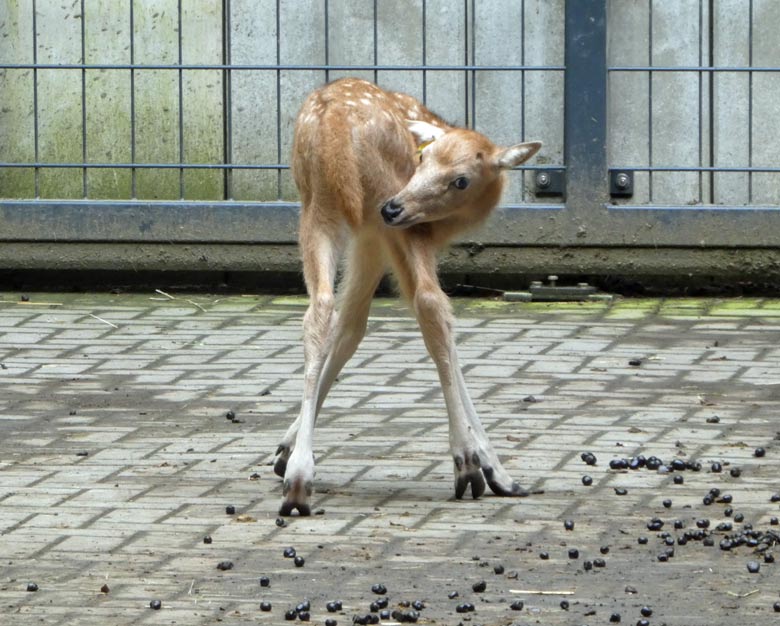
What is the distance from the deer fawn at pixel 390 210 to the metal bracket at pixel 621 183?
13.7 ft

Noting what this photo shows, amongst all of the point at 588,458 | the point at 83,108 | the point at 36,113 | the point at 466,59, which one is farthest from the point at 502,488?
the point at 36,113

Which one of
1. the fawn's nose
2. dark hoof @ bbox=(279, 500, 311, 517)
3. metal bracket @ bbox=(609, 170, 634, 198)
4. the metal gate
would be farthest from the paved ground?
the fawn's nose

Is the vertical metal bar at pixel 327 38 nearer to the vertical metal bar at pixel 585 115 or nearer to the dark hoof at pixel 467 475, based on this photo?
the vertical metal bar at pixel 585 115

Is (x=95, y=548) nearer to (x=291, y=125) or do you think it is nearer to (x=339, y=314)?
(x=339, y=314)

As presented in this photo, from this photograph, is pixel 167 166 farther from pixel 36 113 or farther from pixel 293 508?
pixel 293 508

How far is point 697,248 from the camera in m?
10.7

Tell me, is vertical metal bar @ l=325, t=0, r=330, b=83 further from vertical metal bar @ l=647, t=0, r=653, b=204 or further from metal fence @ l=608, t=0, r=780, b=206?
vertical metal bar @ l=647, t=0, r=653, b=204

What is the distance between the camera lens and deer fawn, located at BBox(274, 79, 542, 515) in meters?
6.32

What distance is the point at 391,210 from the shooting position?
6309 millimetres

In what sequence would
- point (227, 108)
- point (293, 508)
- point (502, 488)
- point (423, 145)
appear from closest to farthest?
point (293, 508) → point (502, 488) → point (423, 145) → point (227, 108)

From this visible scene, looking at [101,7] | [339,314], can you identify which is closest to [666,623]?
[339,314]

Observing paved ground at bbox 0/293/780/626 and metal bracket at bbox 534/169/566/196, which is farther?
metal bracket at bbox 534/169/566/196

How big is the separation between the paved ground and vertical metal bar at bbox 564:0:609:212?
67cm

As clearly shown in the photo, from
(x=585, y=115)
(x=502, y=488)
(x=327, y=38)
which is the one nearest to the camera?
(x=502, y=488)
